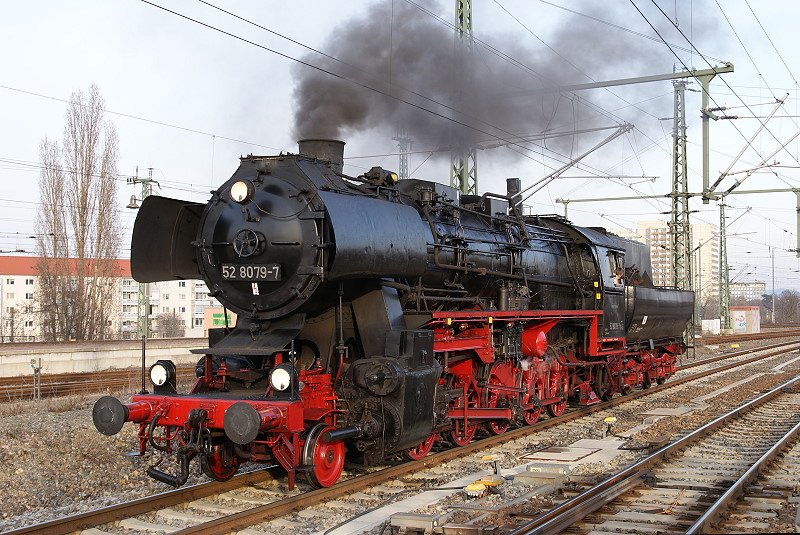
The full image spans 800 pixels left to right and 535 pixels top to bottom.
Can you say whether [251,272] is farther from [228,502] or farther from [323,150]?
[228,502]

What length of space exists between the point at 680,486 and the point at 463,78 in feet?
29.3

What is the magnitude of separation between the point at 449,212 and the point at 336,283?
2865 millimetres

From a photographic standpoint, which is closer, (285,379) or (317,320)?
(285,379)

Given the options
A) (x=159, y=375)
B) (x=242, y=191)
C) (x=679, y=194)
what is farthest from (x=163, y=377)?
(x=679, y=194)

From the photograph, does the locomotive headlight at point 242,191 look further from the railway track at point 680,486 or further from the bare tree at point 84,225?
the bare tree at point 84,225

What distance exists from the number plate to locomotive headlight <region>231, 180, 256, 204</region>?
26.3 inches

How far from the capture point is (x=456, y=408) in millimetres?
10078

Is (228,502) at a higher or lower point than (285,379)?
lower

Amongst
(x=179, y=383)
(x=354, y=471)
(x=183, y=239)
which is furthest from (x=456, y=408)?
(x=179, y=383)

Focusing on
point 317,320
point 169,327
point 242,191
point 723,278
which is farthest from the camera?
point 169,327

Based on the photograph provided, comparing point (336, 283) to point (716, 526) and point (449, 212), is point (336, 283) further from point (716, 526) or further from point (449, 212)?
point (716, 526)

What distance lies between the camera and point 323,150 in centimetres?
877

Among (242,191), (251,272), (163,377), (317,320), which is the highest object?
(242,191)

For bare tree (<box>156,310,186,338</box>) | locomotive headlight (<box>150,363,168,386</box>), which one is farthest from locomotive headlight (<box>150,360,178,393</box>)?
bare tree (<box>156,310,186,338</box>)
